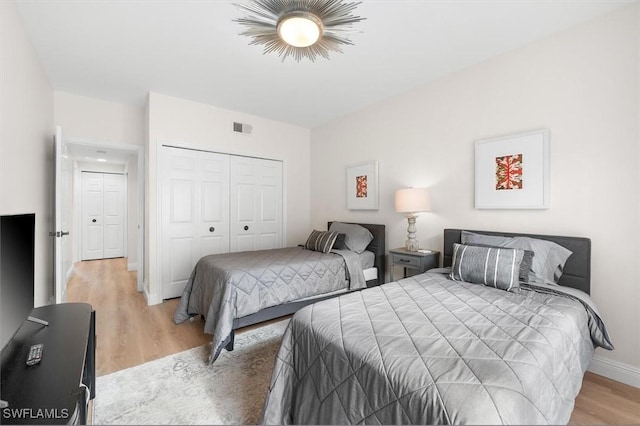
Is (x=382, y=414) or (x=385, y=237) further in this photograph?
(x=385, y=237)

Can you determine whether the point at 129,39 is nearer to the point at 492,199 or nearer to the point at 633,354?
the point at 492,199

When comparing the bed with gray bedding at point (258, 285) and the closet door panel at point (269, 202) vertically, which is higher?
the closet door panel at point (269, 202)

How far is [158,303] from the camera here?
11.8 ft

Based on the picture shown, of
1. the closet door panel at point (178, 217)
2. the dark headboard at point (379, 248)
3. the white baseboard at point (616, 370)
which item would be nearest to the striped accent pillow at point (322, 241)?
the dark headboard at point (379, 248)

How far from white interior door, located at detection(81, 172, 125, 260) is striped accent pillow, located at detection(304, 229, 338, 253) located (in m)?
5.92

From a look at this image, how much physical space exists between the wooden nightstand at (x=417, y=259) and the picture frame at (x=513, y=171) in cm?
66

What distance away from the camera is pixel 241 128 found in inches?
167

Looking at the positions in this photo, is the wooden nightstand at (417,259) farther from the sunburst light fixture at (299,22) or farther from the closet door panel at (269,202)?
the closet door panel at (269,202)

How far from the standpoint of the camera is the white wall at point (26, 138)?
1808 millimetres

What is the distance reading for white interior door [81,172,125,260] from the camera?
21.7 feet

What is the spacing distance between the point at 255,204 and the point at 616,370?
4226 millimetres

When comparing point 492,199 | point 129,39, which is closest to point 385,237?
point 492,199

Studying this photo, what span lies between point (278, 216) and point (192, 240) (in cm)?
142

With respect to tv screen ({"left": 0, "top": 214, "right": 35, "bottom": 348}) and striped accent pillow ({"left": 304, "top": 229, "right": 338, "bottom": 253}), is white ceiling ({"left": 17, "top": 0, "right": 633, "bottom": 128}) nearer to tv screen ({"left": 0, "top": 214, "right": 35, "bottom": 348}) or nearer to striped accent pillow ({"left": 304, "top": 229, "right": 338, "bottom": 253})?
tv screen ({"left": 0, "top": 214, "right": 35, "bottom": 348})
